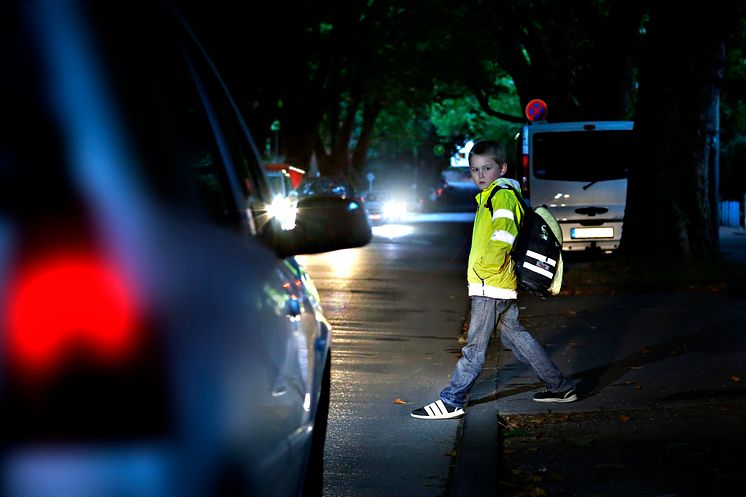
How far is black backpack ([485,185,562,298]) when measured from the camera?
24.7 feet

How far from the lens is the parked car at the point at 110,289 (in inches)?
68.7

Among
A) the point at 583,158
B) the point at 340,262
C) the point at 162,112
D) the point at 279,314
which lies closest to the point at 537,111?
the point at 583,158

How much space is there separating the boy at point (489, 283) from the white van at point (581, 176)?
14.2 m

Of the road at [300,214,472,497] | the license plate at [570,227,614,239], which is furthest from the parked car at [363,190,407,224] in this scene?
the road at [300,214,472,497]

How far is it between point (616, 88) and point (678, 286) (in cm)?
1564

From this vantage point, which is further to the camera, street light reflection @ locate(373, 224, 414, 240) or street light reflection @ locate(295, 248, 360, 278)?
street light reflection @ locate(373, 224, 414, 240)

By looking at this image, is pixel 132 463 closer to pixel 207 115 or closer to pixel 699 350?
pixel 207 115

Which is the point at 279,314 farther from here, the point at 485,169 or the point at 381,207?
the point at 381,207

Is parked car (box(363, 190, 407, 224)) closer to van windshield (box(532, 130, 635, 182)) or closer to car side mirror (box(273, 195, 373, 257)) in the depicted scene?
van windshield (box(532, 130, 635, 182))

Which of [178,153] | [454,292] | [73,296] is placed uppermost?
[178,153]

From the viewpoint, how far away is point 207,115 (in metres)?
2.93

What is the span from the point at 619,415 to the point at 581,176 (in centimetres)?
A: 1542

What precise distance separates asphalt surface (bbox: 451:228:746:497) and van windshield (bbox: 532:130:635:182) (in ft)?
33.9

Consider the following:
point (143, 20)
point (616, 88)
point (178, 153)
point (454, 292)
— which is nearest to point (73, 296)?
point (178, 153)
